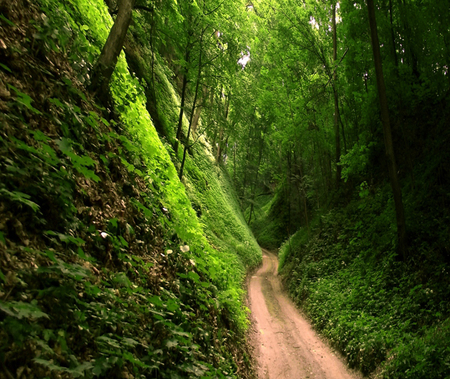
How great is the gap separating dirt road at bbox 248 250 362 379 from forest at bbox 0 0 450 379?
22.9 inches

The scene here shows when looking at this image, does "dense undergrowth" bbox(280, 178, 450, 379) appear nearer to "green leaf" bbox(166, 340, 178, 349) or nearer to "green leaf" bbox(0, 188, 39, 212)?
"green leaf" bbox(166, 340, 178, 349)

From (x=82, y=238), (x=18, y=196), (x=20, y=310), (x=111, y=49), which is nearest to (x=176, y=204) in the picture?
(x=111, y=49)

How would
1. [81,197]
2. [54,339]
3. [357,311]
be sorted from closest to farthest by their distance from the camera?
[54,339], [81,197], [357,311]

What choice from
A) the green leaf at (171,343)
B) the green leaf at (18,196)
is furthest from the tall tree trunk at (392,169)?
the green leaf at (18,196)

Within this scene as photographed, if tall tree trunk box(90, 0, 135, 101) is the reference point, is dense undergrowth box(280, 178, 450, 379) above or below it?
below

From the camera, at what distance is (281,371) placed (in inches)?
302

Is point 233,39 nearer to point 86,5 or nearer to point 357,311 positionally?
point 86,5

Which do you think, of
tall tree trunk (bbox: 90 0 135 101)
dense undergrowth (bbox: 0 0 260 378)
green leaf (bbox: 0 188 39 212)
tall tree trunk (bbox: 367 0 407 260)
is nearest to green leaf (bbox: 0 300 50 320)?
dense undergrowth (bbox: 0 0 260 378)

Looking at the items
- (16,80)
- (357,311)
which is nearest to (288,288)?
(357,311)

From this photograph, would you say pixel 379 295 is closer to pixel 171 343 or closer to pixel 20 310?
pixel 171 343

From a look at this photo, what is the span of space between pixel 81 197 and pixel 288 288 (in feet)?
47.3

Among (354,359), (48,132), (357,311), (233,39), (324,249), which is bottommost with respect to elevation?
(354,359)

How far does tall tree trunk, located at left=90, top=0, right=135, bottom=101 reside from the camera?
5.10 metres

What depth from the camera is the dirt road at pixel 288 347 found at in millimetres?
7617
